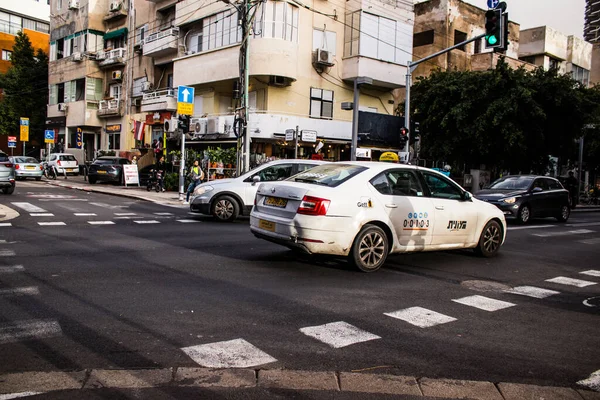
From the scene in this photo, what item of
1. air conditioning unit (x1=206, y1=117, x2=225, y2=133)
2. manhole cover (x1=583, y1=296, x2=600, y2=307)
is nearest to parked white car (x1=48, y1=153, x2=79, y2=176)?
air conditioning unit (x1=206, y1=117, x2=225, y2=133)

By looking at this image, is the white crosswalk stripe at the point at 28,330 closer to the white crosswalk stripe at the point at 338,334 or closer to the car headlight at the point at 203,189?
the white crosswalk stripe at the point at 338,334

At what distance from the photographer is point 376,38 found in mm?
29781

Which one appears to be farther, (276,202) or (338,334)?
(276,202)

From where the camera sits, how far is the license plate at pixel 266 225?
763 centimetres

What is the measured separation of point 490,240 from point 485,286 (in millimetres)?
2604

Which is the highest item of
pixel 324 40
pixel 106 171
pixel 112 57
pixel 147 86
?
pixel 112 57

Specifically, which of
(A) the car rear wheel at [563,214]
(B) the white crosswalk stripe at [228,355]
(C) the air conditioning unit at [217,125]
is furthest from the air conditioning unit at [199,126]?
(B) the white crosswalk stripe at [228,355]

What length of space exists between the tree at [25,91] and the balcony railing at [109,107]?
13.2m

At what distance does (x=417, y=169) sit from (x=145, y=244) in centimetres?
500

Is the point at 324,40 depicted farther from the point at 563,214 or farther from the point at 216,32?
the point at 563,214

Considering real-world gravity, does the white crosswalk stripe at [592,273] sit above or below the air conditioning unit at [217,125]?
below

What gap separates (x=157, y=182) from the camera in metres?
24.7

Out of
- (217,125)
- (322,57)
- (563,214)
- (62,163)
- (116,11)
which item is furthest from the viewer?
(116,11)

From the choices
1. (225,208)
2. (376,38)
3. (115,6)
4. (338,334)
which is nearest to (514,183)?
(225,208)
